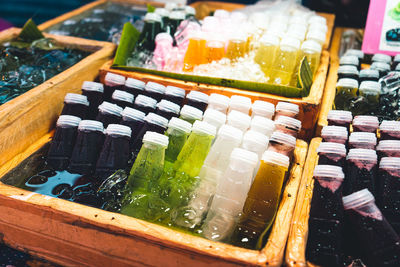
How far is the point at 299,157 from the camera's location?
1.35 m

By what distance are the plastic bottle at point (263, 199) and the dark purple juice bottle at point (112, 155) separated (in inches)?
19.9

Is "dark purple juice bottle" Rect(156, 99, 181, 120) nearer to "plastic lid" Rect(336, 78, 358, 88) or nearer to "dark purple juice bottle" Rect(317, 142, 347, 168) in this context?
"dark purple juice bottle" Rect(317, 142, 347, 168)

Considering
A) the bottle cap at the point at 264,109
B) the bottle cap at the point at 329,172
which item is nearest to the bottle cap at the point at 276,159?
the bottle cap at the point at 329,172

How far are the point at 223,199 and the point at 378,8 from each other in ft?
4.53

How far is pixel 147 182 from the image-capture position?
1165 millimetres

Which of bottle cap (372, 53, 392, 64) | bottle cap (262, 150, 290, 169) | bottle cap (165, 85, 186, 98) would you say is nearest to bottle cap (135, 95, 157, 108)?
bottle cap (165, 85, 186, 98)

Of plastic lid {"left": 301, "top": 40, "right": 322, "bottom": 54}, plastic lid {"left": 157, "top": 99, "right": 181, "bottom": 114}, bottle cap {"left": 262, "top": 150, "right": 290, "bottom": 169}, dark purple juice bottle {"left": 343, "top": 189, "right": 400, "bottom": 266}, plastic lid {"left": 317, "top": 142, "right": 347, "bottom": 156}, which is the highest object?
plastic lid {"left": 301, "top": 40, "right": 322, "bottom": 54}

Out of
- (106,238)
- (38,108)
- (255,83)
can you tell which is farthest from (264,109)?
(38,108)

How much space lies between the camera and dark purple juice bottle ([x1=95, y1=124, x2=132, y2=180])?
1214 millimetres

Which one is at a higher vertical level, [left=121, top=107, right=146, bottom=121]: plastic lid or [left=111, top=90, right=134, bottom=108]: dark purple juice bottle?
[left=111, top=90, right=134, bottom=108]: dark purple juice bottle

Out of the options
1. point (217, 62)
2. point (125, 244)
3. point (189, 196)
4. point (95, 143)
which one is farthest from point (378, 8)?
point (125, 244)

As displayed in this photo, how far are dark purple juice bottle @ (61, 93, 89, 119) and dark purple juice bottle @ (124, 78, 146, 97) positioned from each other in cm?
21

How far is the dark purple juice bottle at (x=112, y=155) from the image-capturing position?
1214 mm

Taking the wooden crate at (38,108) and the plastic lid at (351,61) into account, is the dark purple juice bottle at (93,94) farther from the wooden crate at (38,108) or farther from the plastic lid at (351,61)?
the plastic lid at (351,61)
